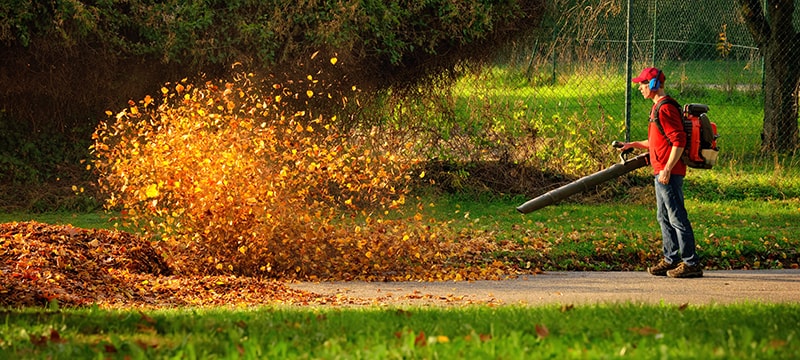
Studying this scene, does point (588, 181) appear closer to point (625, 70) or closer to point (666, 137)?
point (666, 137)

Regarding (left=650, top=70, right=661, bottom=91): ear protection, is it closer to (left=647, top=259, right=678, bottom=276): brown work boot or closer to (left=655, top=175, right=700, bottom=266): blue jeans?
(left=655, top=175, right=700, bottom=266): blue jeans

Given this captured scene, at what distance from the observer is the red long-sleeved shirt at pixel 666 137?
8633 millimetres

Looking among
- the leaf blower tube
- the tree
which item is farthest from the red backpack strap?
the tree

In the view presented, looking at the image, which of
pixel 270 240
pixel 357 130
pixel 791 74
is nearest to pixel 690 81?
pixel 791 74

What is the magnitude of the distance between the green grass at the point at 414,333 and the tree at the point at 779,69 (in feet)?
33.3

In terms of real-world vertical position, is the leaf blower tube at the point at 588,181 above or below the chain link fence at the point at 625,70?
below

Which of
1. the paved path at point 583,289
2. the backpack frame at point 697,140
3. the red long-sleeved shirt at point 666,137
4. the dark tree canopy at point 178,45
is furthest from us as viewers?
the dark tree canopy at point 178,45

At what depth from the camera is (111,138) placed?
1388 centimetres

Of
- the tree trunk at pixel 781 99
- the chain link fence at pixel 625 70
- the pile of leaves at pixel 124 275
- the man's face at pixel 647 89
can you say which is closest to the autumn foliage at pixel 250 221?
the pile of leaves at pixel 124 275

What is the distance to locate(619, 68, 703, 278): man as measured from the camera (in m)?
8.66

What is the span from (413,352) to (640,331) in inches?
48.4

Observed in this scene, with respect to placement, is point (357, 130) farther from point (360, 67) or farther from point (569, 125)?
point (569, 125)

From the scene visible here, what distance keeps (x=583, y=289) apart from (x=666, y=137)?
58.2 inches

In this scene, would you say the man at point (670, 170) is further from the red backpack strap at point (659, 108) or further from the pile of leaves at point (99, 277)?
the pile of leaves at point (99, 277)
